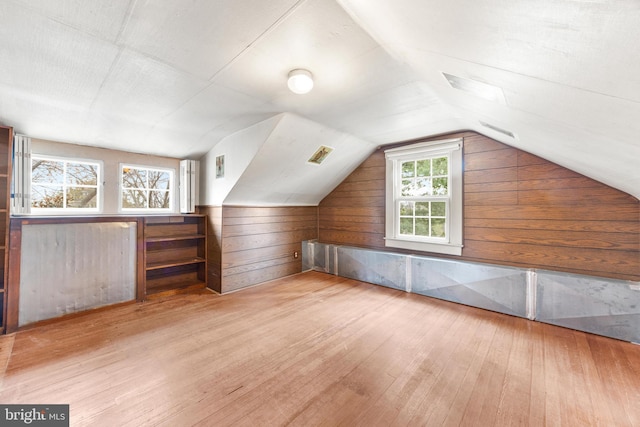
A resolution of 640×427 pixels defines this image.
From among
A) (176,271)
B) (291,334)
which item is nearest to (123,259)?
(176,271)

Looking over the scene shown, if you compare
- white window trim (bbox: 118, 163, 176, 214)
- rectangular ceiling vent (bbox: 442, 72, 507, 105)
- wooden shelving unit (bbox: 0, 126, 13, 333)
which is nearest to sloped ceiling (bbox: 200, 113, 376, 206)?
white window trim (bbox: 118, 163, 176, 214)

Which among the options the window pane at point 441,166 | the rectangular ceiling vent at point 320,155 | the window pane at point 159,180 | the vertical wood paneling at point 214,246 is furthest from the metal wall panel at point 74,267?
the window pane at point 441,166

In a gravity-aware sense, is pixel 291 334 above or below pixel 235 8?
below

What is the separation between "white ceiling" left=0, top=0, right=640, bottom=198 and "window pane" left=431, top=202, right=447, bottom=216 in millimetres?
1143

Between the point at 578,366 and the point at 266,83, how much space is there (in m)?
3.29

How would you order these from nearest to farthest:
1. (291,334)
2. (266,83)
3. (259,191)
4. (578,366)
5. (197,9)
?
(197,9)
(578,366)
(266,83)
(291,334)
(259,191)

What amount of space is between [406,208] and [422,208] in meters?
0.24

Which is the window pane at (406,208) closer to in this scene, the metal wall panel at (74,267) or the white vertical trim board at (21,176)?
the metal wall panel at (74,267)

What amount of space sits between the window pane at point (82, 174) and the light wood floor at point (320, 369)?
5.20 feet

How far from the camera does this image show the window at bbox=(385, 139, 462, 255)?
10.9 ft

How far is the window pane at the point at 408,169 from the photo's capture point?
12.4ft

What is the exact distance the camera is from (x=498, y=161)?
9.91 feet

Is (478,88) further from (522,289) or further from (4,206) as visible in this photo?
(4,206)

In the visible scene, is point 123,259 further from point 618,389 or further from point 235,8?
point 618,389
